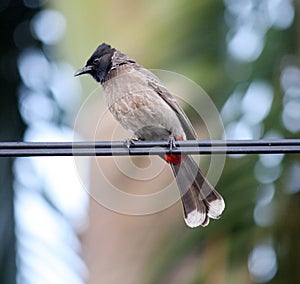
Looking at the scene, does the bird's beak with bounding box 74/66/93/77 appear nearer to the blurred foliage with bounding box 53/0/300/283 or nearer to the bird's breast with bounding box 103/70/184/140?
the blurred foliage with bounding box 53/0/300/283

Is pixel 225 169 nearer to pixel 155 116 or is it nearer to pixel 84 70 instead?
pixel 155 116

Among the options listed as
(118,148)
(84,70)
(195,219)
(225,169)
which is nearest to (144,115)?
(84,70)

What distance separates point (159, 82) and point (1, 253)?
1737mm

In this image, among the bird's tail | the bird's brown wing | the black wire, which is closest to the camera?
the black wire

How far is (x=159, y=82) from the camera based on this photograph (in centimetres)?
471

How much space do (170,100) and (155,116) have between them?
0.39ft

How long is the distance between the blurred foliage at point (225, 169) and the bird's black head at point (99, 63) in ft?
0.25

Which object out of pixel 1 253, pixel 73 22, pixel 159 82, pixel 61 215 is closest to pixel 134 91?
pixel 159 82

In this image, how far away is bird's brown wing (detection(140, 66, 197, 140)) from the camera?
4535 millimetres

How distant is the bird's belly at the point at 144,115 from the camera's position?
456 centimetres

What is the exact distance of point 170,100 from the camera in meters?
4.62

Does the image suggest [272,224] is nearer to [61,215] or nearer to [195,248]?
[195,248]

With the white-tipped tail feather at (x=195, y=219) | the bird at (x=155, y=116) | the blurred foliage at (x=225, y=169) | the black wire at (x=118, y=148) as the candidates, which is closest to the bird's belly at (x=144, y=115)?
the bird at (x=155, y=116)

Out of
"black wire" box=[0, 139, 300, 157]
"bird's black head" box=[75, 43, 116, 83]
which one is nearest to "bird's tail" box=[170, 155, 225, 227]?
"bird's black head" box=[75, 43, 116, 83]
